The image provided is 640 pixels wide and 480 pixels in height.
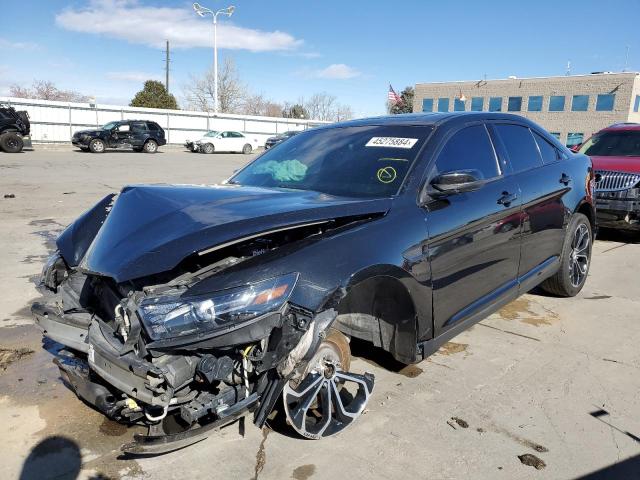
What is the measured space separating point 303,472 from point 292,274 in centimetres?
105

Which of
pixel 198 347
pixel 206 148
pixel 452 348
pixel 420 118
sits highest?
pixel 420 118

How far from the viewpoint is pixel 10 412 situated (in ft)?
10.3

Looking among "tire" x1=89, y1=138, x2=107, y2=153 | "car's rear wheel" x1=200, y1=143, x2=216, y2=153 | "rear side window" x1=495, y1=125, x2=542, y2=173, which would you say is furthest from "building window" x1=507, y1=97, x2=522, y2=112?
"rear side window" x1=495, y1=125, x2=542, y2=173

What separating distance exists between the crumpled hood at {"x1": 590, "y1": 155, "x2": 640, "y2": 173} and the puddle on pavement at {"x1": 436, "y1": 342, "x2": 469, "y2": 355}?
5.36 m

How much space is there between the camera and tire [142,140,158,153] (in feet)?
95.0

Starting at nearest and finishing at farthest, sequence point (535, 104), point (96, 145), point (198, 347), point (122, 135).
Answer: point (198, 347) < point (96, 145) < point (122, 135) < point (535, 104)

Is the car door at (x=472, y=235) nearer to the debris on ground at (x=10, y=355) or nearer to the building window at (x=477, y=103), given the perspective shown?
the debris on ground at (x=10, y=355)

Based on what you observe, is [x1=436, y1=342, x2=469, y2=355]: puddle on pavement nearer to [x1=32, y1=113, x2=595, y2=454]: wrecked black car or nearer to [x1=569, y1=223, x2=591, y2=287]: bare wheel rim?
[x1=32, y1=113, x2=595, y2=454]: wrecked black car

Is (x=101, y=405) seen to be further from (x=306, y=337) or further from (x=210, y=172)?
(x=210, y=172)

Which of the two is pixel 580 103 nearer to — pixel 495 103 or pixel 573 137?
pixel 573 137

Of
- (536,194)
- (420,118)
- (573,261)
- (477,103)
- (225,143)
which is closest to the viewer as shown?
(420,118)

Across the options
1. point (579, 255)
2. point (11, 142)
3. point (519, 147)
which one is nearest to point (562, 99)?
point (11, 142)

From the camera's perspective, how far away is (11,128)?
930 inches

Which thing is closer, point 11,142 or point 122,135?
point 11,142
